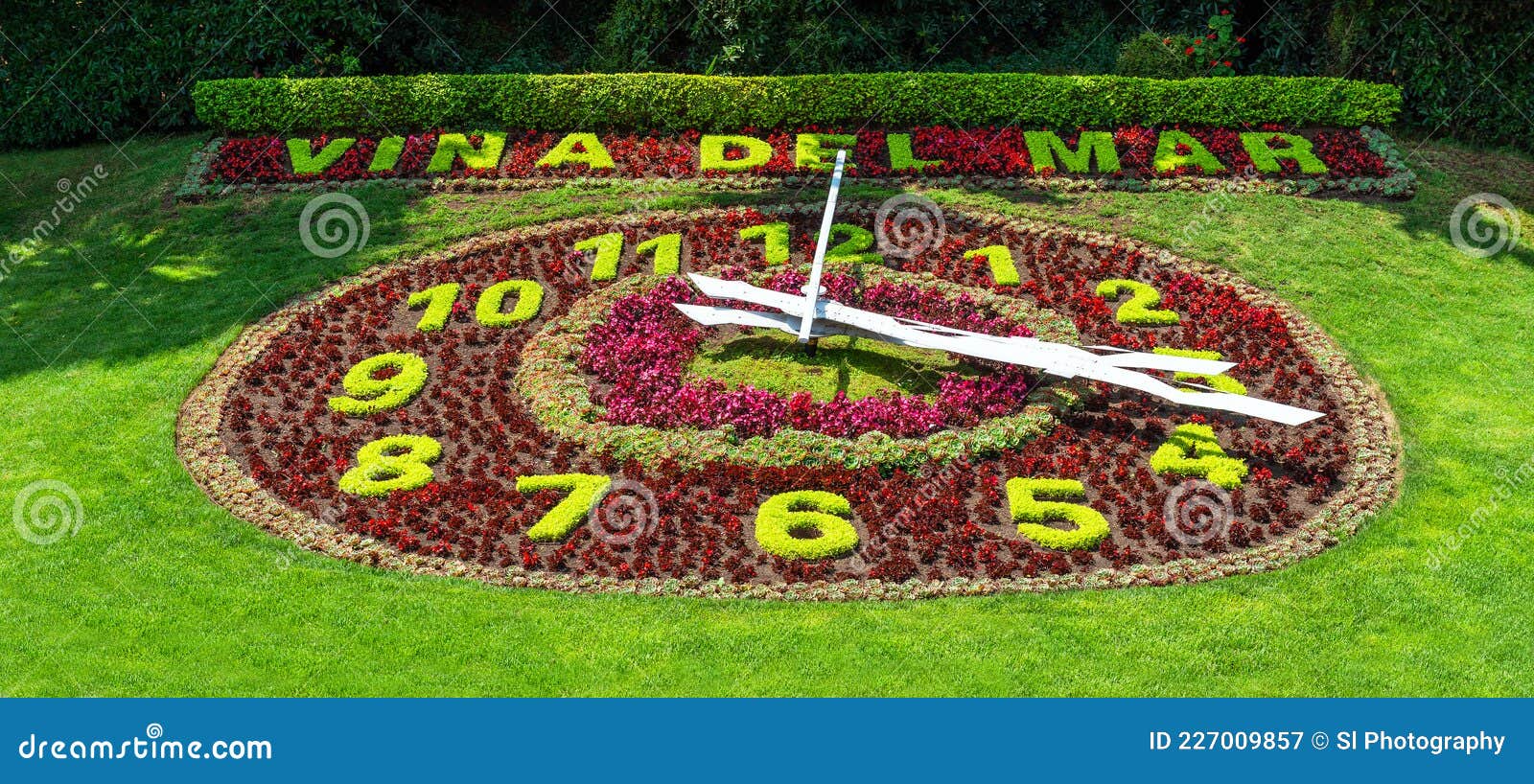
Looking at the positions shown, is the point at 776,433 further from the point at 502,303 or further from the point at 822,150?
the point at 822,150

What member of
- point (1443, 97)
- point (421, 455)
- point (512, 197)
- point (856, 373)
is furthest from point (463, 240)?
→ point (1443, 97)

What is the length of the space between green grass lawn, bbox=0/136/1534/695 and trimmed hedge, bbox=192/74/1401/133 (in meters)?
5.40

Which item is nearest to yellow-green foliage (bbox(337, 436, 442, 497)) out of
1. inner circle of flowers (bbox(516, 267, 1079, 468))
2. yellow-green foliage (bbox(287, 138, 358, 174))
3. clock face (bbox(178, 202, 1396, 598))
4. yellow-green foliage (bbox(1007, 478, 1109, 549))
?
clock face (bbox(178, 202, 1396, 598))

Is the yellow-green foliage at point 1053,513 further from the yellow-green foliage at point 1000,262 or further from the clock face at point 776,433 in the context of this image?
the yellow-green foliage at point 1000,262

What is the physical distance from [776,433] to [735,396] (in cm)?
78

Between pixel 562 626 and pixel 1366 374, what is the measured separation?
10.5 metres

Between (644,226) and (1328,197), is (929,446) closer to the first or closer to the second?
(644,226)

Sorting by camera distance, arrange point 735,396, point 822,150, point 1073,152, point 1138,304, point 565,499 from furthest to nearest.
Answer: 1. point 822,150
2. point 1073,152
3. point 1138,304
4. point 735,396
5. point 565,499

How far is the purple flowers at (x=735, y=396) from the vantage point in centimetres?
1588

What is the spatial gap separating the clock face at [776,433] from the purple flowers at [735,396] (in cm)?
4

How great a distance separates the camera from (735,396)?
16188mm

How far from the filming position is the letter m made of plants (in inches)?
878

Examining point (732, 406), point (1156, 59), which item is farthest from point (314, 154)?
point (1156, 59)

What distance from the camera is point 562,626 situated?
13.0 m
